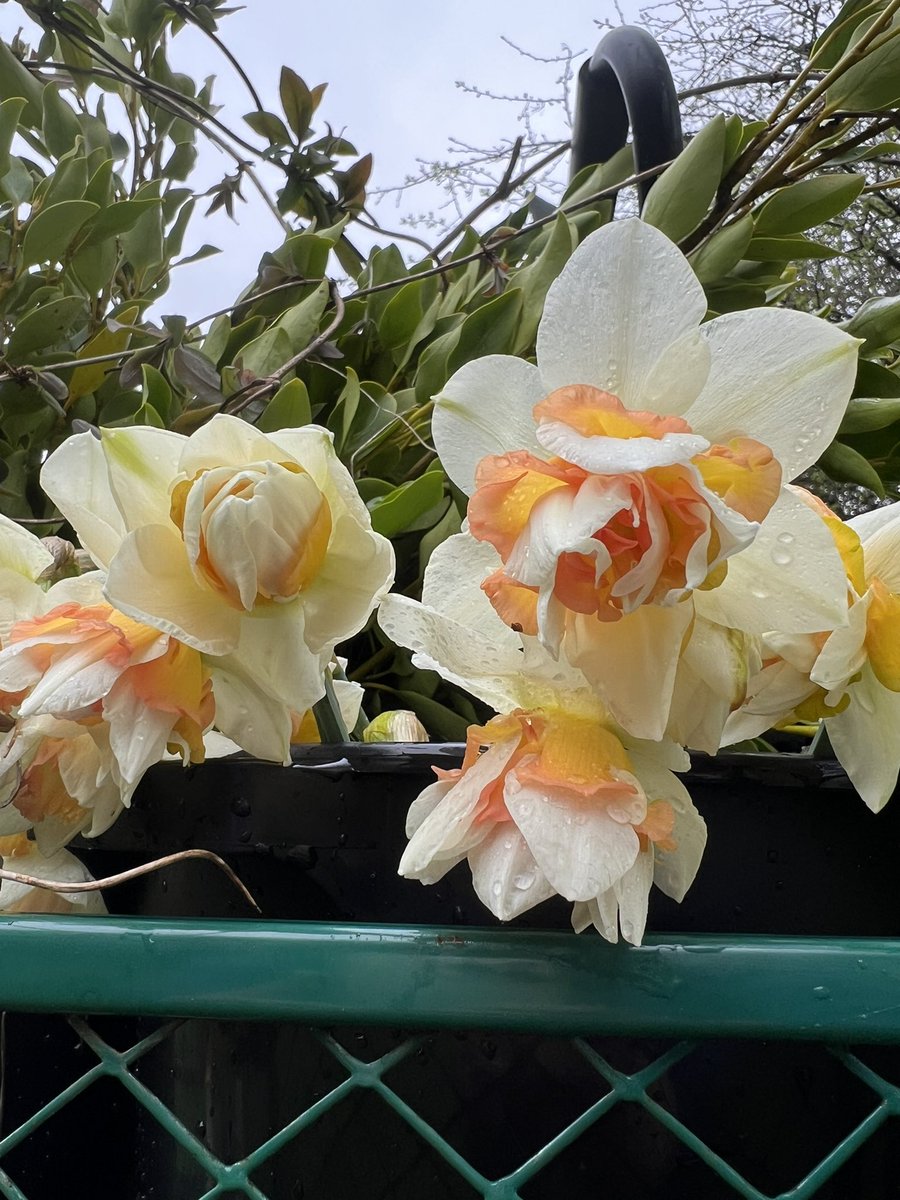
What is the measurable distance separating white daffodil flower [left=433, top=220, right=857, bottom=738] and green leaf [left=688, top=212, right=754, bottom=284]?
27cm

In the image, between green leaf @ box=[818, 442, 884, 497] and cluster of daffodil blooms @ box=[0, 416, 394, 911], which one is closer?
cluster of daffodil blooms @ box=[0, 416, 394, 911]

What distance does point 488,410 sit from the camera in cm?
22

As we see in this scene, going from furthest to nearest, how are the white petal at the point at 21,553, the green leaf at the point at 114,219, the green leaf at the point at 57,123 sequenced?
the green leaf at the point at 57,123 < the green leaf at the point at 114,219 < the white petal at the point at 21,553

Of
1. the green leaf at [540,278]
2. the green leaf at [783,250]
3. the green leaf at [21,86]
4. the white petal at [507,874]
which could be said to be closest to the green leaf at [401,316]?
the green leaf at [540,278]

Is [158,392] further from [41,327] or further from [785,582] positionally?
[785,582]

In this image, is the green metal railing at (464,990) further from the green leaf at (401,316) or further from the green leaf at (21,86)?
the green leaf at (21,86)

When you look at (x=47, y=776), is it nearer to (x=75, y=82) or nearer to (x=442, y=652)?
(x=442, y=652)

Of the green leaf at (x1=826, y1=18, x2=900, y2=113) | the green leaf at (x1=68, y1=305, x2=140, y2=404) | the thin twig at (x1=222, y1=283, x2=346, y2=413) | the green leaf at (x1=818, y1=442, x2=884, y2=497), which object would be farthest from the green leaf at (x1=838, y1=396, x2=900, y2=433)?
the green leaf at (x1=68, y1=305, x2=140, y2=404)

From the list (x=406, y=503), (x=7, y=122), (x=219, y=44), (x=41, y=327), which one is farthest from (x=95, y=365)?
(x=219, y=44)

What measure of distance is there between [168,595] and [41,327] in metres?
0.33

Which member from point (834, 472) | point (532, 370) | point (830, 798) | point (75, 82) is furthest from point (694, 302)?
point (75, 82)

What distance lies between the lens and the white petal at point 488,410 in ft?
0.71

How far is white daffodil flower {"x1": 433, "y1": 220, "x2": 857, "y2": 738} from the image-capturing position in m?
0.18

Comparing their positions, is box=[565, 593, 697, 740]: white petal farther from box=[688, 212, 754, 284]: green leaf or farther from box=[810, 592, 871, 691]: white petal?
box=[688, 212, 754, 284]: green leaf
